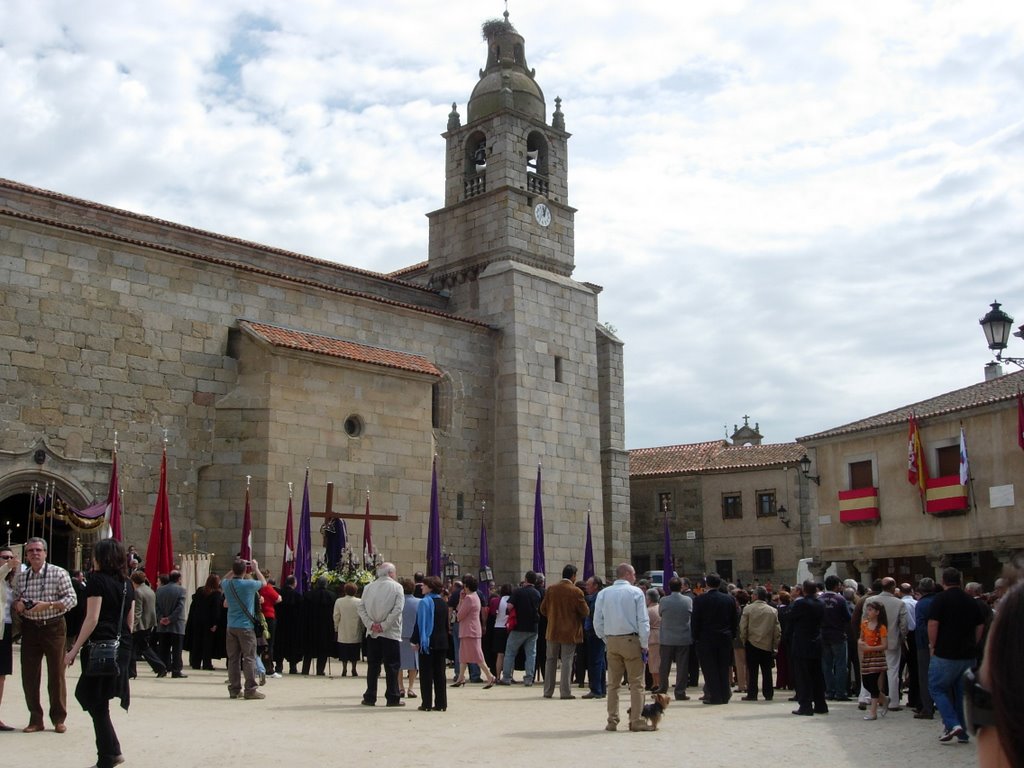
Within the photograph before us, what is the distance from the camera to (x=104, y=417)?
714 inches

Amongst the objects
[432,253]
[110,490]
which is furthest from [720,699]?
[432,253]

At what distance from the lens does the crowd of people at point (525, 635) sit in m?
7.92

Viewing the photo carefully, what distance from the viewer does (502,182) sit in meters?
25.9

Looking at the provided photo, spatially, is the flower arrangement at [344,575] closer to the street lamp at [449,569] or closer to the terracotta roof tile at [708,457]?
the street lamp at [449,569]

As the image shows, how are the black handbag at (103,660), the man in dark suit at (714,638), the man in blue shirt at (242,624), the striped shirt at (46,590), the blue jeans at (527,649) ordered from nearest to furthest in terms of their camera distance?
1. the black handbag at (103,660)
2. the striped shirt at (46,590)
3. the man in blue shirt at (242,624)
4. the man in dark suit at (714,638)
5. the blue jeans at (527,649)

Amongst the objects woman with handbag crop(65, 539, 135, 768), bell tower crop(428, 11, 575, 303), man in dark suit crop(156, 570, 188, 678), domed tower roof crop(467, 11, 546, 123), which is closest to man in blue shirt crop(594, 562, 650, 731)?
woman with handbag crop(65, 539, 135, 768)

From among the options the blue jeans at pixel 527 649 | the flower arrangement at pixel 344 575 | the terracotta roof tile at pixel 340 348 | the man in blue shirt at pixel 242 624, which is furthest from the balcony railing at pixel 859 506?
the man in blue shirt at pixel 242 624

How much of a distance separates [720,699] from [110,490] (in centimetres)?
1037

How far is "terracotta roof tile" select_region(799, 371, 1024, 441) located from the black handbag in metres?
18.2

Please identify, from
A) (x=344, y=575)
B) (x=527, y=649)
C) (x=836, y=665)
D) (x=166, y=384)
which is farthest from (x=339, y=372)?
(x=836, y=665)

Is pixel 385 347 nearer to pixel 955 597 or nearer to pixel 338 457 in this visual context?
pixel 338 457

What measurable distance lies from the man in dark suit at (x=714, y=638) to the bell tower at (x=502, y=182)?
49.7 ft

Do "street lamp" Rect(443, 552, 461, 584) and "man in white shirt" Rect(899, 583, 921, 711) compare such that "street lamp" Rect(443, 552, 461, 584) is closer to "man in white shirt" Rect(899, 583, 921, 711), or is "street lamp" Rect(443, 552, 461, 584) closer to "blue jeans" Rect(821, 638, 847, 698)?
"blue jeans" Rect(821, 638, 847, 698)

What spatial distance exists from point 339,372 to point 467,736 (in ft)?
42.4
